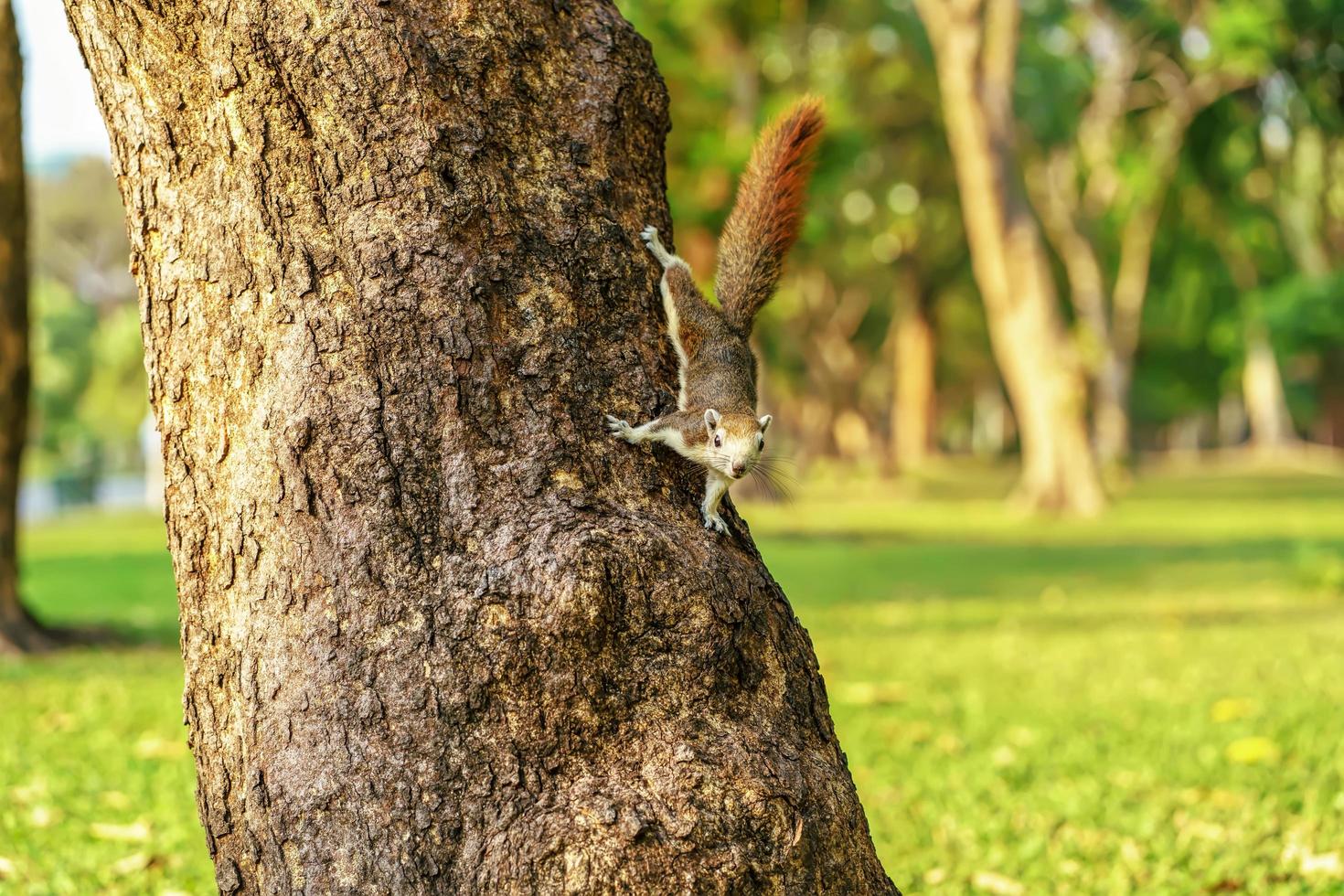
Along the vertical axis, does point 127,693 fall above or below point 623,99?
below

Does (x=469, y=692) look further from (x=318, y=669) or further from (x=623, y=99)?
(x=623, y=99)

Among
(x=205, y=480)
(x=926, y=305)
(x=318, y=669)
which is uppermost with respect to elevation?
(x=926, y=305)

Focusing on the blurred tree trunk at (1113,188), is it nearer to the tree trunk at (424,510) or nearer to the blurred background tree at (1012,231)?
the blurred background tree at (1012,231)

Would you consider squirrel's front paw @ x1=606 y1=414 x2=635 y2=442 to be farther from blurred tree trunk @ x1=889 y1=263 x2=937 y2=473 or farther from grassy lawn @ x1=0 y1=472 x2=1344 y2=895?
blurred tree trunk @ x1=889 y1=263 x2=937 y2=473

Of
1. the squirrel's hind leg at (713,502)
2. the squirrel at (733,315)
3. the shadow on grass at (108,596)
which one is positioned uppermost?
the squirrel at (733,315)

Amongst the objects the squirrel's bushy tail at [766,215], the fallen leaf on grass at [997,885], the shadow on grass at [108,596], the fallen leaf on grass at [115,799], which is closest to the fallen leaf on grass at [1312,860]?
the fallen leaf on grass at [997,885]

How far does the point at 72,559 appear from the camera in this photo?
1505cm

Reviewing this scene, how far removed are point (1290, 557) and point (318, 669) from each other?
44.8 ft

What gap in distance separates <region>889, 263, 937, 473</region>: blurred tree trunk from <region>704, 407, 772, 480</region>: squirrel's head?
30.9 metres

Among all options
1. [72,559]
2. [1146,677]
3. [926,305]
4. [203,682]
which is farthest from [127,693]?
[926,305]

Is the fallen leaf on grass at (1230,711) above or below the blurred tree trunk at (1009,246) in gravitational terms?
below

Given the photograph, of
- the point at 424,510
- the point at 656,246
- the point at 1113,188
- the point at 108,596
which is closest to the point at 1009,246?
the point at 1113,188

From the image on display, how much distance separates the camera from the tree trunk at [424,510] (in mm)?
2293

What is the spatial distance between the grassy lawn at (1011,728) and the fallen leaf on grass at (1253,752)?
0.04 feet
